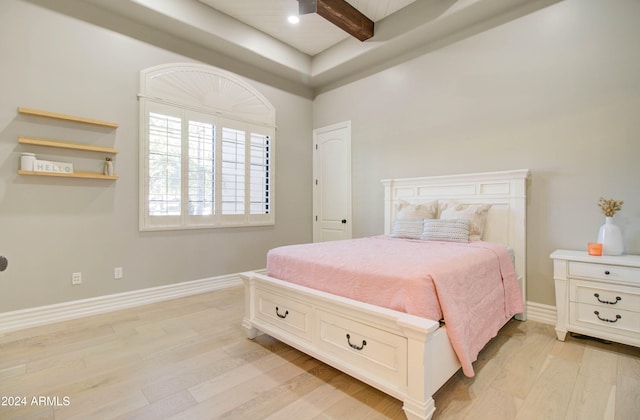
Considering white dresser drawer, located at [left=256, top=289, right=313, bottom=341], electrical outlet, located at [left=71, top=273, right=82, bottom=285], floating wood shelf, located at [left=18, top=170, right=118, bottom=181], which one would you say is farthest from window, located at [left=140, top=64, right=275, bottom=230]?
white dresser drawer, located at [left=256, top=289, right=313, bottom=341]

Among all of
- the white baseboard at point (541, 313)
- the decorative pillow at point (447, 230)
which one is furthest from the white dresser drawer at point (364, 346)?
the white baseboard at point (541, 313)

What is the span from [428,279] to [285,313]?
1086 mm

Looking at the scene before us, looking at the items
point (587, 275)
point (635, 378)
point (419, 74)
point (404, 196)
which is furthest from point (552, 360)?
point (419, 74)

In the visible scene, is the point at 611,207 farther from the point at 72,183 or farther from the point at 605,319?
the point at 72,183

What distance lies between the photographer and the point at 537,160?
2896 mm

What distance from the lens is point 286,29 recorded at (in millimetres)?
3930

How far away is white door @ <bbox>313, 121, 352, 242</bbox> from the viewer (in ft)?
15.2

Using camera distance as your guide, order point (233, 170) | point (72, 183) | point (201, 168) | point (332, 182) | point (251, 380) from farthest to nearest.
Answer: point (332, 182), point (233, 170), point (201, 168), point (72, 183), point (251, 380)

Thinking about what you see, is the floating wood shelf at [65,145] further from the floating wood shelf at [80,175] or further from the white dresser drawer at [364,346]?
the white dresser drawer at [364,346]

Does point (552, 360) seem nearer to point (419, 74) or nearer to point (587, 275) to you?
point (587, 275)

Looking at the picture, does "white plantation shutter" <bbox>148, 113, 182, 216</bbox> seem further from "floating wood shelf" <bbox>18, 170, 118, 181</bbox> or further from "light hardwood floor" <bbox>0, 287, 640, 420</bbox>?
"light hardwood floor" <bbox>0, 287, 640, 420</bbox>

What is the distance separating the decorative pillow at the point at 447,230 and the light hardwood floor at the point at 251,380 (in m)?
0.90

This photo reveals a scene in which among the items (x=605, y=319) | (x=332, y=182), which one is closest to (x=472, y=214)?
(x=605, y=319)

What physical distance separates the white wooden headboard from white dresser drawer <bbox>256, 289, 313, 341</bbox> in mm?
2158
